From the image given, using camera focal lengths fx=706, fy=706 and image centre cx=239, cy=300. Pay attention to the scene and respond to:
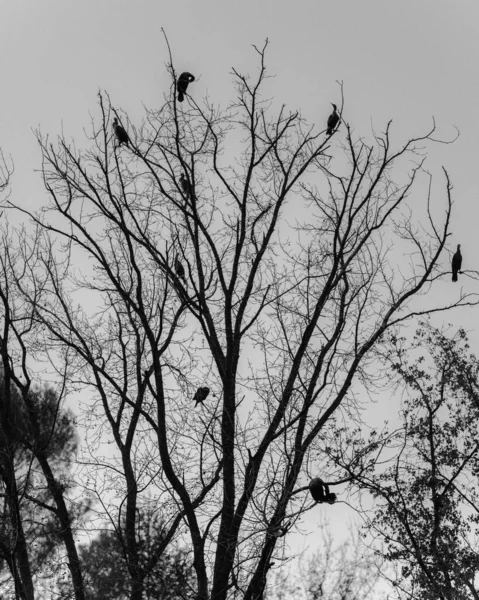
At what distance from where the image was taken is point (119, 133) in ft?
27.8

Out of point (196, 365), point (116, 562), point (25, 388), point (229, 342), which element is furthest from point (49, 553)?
point (229, 342)

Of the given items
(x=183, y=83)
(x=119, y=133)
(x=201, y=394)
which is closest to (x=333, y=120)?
(x=183, y=83)

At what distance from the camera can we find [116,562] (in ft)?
34.2

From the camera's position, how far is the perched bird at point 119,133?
27.7ft

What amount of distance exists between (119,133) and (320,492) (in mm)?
4739

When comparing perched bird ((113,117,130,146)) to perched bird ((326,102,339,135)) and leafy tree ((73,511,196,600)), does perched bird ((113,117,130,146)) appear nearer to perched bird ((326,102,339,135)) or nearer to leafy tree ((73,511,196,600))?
perched bird ((326,102,339,135))

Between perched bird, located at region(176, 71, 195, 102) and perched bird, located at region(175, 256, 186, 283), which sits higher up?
perched bird, located at region(176, 71, 195, 102)

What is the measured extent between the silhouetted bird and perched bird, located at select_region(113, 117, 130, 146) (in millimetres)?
4553

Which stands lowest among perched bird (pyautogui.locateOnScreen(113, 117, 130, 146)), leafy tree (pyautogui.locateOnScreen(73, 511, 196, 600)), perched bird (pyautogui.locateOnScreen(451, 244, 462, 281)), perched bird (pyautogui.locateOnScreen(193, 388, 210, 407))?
leafy tree (pyautogui.locateOnScreen(73, 511, 196, 600))

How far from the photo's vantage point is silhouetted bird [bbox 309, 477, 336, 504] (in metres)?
6.96

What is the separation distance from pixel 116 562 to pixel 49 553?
7.60 feet

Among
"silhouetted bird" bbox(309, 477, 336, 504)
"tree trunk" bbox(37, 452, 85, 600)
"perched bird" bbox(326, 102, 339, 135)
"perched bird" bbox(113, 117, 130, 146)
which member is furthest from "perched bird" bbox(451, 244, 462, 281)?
"tree trunk" bbox(37, 452, 85, 600)

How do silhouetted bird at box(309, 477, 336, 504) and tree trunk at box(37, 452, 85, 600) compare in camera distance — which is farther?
tree trunk at box(37, 452, 85, 600)

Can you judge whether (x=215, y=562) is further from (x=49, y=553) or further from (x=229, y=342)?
(x=49, y=553)
